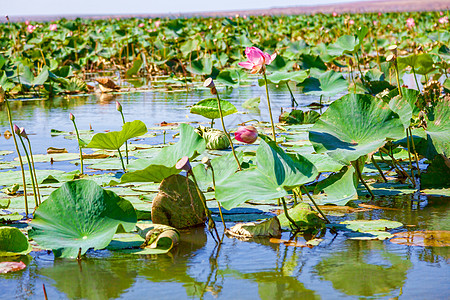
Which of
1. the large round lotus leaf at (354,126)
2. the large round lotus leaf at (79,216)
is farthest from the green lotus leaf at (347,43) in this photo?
the large round lotus leaf at (79,216)

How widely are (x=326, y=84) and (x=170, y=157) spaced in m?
2.03

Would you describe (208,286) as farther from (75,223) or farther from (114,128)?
(114,128)

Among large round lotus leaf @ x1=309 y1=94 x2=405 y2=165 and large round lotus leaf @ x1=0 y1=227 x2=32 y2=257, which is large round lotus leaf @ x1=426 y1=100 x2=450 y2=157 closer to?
large round lotus leaf @ x1=309 y1=94 x2=405 y2=165

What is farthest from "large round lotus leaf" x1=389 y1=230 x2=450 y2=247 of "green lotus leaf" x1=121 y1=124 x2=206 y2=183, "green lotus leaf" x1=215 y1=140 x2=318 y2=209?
"green lotus leaf" x1=121 y1=124 x2=206 y2=183

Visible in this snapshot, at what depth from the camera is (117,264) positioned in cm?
146

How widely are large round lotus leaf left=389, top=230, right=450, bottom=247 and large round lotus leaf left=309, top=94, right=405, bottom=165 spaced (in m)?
0.31

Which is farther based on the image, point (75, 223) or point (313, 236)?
point (313, 236)

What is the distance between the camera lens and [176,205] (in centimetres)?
175

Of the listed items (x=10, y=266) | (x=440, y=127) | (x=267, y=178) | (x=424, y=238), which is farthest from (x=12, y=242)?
(x=440, y=127)

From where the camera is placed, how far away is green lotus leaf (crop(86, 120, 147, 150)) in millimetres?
2186

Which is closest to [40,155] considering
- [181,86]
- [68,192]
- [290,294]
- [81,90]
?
[68,192]

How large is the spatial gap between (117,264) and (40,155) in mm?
1520

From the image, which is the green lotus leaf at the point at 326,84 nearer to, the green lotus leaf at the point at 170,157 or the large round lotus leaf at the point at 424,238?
the green lotus leaf at the point at 170,157

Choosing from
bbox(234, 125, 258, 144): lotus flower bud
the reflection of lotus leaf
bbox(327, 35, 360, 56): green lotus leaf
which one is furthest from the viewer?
bbox(327, 35, 360, 56): green lotus leaf
